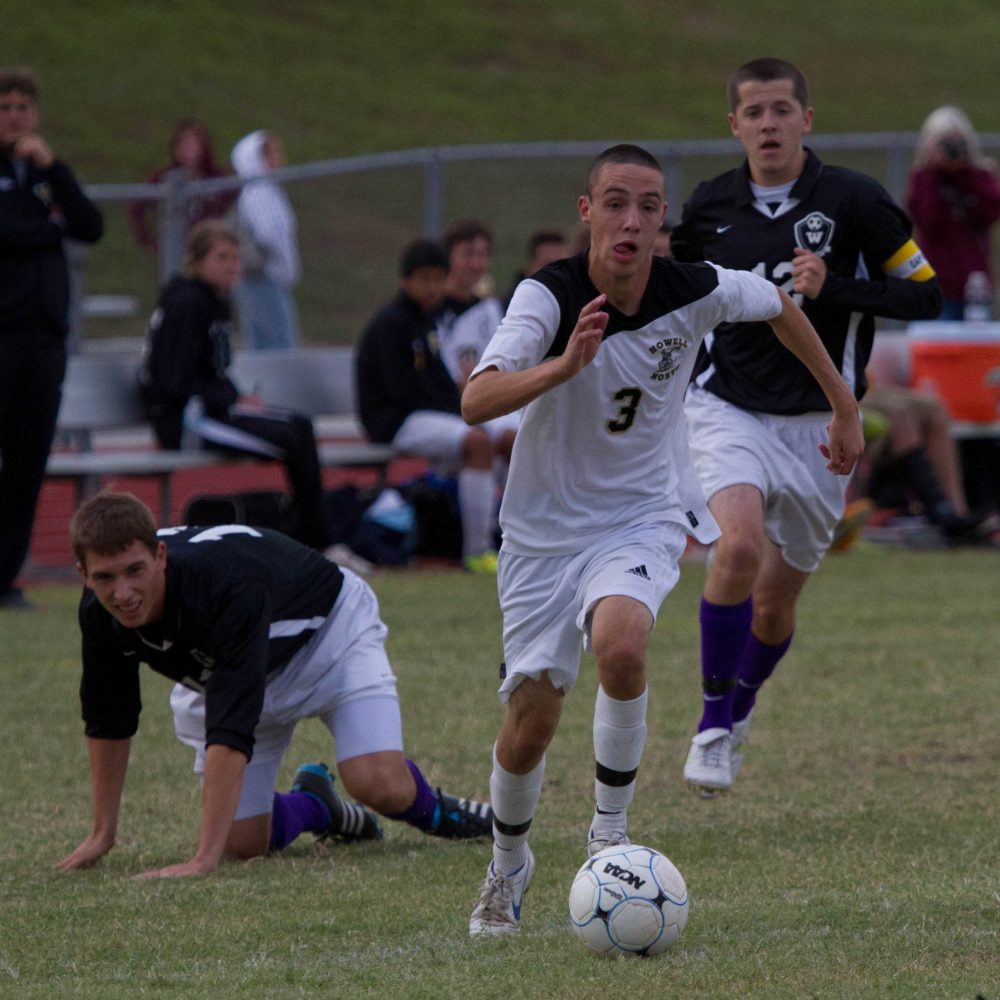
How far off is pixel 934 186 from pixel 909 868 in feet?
31.2

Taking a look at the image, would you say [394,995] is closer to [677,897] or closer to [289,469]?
[677,897]

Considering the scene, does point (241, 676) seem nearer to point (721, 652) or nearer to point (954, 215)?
point (721, 652)

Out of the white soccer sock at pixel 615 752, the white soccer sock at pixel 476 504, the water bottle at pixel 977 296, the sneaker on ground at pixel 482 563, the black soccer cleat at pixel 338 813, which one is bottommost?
the sneaker on ground at pixel 482 563

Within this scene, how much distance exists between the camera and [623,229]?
176 inches

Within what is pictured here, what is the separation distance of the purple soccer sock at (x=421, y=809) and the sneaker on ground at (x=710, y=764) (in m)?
0.92

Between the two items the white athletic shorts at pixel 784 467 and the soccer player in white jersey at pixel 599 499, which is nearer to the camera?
the soccer player in white jersey at pixel 599 499

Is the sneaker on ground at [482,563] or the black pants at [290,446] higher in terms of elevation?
the black pants at [290,446]

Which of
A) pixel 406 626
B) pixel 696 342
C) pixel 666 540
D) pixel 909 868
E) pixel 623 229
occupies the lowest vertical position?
pixel 406 626

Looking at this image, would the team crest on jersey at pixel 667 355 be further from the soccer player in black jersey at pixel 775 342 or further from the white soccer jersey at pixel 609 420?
the soccer player in black jersey at pixel 775 342

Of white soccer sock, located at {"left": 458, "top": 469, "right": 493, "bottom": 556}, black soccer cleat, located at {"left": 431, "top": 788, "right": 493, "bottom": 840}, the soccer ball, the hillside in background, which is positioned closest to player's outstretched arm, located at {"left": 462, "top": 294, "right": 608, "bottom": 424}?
the soccer ball

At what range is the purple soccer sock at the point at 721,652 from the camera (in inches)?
237

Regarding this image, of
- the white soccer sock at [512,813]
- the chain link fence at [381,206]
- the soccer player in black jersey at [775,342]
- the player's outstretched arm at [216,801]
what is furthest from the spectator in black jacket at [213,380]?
the white soccer sock at [512,813]

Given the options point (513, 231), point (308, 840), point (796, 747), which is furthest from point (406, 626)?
point (513, 231)

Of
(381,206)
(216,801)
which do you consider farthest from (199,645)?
(381,206)
